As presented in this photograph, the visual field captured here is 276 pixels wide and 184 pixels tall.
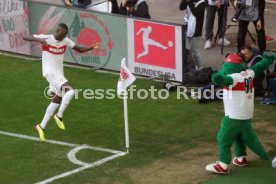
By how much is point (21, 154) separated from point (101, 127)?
6.83 ft

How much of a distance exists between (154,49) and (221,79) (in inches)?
233

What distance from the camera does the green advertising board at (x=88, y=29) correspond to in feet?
64.4

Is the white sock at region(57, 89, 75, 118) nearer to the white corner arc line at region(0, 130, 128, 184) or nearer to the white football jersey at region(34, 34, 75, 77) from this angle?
the white football jersey at region(34, 34, 75, 77)

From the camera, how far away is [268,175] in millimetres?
13641

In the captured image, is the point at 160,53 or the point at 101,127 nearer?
the point at 101,127

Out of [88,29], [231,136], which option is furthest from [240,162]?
[88,29]

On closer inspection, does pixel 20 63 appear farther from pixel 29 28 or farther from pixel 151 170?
pixel 151 170

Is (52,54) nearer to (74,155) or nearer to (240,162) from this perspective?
(74,155)

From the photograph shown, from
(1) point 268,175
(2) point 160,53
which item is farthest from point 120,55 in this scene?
(1) point 268,175

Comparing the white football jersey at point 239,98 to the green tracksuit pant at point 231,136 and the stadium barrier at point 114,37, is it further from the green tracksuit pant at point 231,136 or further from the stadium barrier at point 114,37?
the stadium barrier at point 114,37

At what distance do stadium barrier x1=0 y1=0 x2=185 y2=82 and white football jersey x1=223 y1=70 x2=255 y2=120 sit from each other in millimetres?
5094

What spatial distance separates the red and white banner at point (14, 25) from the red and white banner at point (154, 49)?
3.23 metres

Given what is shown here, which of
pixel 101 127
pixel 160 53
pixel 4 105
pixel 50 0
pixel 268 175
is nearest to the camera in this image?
pixel 268 175

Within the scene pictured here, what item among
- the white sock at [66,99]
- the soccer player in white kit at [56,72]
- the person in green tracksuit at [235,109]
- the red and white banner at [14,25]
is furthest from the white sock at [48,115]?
the red and white banner at [14,25]
